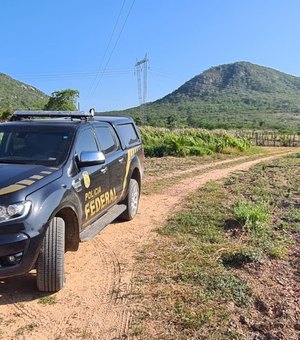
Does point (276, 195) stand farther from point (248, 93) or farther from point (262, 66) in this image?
point (262, 66)

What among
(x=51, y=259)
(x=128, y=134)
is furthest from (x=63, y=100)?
(x=51, y=259)

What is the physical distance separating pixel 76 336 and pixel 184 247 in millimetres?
2433

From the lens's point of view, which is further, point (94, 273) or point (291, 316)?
point (94, 273)

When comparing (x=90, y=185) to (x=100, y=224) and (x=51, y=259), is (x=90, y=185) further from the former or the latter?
(x=51, y=259)

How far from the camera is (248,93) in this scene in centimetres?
14312

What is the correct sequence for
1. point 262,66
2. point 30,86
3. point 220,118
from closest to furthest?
1. point 30,86
2. point 220,118
3. point 262,66

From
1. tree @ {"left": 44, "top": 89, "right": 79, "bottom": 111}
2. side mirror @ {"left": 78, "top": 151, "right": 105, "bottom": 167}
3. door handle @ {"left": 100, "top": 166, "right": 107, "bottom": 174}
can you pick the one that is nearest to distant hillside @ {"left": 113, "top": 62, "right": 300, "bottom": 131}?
tree @ {"left": 44, "top": 89, "right": 79, "bottom": 111}

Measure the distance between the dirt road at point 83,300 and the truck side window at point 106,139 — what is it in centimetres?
134

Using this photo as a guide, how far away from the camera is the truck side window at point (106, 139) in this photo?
5812mm

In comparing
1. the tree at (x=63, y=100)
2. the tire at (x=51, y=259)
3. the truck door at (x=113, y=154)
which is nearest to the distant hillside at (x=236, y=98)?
the tree at (x=63, y=100)

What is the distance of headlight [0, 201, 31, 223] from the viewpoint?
3629mm

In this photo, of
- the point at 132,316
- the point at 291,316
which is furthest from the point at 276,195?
the point at 132,316

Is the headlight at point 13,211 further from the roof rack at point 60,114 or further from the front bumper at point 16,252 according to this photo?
the roof rack at point 60,114

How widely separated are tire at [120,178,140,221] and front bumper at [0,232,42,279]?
3098 mm
